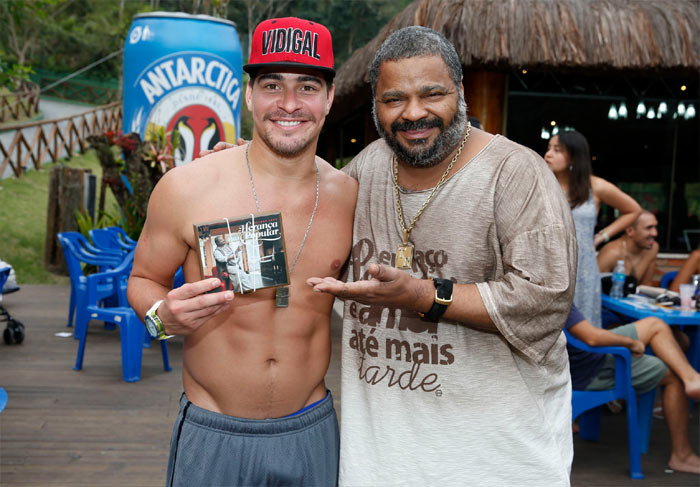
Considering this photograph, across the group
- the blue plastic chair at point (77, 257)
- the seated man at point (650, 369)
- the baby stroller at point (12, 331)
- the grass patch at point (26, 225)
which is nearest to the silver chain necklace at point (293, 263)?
the seated man at point (650, 369)

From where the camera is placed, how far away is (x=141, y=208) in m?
7.70

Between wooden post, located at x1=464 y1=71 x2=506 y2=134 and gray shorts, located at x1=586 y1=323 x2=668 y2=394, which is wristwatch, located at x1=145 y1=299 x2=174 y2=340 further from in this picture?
wooden post, located at x1=464 y1=71 x2=506 y2=134

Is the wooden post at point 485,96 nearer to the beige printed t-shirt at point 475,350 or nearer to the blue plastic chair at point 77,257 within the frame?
the blue plastic chair at point 77,257

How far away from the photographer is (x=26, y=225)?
12852 millimetres

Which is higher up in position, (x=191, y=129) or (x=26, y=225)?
(x=191, y=129)

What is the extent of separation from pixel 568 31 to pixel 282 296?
5067 millimetres

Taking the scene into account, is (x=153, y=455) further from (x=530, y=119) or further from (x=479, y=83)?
(x=530, y=119)

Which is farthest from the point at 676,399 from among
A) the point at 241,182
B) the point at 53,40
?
the point at 53,40

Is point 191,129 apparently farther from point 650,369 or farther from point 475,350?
point 475,350

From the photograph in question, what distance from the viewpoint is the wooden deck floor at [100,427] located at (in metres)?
3.63

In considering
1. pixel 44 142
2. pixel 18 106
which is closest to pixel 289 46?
pixel 44 142

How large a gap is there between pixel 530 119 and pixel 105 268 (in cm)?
513

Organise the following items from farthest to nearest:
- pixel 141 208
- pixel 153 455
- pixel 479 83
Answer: pixel 141 208, pixel 479 83, pixel 153 455

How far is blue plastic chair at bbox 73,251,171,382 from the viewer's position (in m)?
5.23
